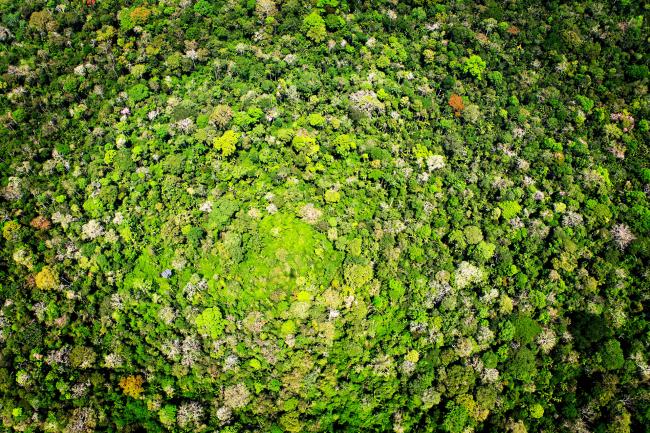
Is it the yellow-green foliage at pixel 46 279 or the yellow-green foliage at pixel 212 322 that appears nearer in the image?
the yellow-green foliage at pixel 212 322

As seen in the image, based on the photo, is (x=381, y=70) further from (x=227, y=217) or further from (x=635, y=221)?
(x=635, y=221)

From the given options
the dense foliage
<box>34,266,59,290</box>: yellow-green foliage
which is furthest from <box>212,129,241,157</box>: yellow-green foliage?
<box>34,266,59,290</box>: yellow-green foliage

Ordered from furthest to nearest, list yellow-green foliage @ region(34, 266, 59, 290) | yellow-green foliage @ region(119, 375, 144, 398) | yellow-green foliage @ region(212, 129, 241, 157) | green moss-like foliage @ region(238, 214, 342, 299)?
1. yellow-green foliage @ region(212, 129, 241, 157)
2. yellow-green foliage @ region(34, 266, 59, 290)
3. green moss-like foliage @ region(238, 214, 342, 299)
4. yellow-green foliage @ region(119, 375, 144, 398)

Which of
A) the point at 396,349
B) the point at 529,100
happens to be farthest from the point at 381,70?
the point at 396,349

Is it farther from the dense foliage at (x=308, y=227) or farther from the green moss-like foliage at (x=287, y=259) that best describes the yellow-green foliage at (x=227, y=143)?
the green moss-like foliage at (x=287, y=259)

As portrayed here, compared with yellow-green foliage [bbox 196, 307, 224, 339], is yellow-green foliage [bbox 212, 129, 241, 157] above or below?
above

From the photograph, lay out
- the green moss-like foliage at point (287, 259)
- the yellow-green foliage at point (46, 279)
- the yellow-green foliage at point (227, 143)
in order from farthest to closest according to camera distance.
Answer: the yellow-green foliage at point (227, 143) → the yellow-green foliage at point (46, 279) → the green moss-like foliage at point (287, 259)

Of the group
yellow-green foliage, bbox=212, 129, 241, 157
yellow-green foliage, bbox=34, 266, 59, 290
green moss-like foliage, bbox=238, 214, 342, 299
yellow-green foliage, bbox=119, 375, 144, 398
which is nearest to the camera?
yellow-green foliage, bbox=119, 375, 144, 398

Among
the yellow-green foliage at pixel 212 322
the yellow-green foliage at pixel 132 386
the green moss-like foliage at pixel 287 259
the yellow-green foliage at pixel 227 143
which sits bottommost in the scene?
the yellow-green foliage at pixel 132 386

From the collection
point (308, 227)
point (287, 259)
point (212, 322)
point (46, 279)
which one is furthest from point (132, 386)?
point (308, 227)

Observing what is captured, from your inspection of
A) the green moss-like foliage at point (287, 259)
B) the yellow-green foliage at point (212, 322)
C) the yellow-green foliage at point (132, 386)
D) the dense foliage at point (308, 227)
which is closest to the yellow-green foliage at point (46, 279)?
the dense foliage at point (308, 227)

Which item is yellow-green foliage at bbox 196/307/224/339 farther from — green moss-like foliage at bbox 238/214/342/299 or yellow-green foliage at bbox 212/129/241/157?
yellow-green foliage at bbox 212/129/241/157
